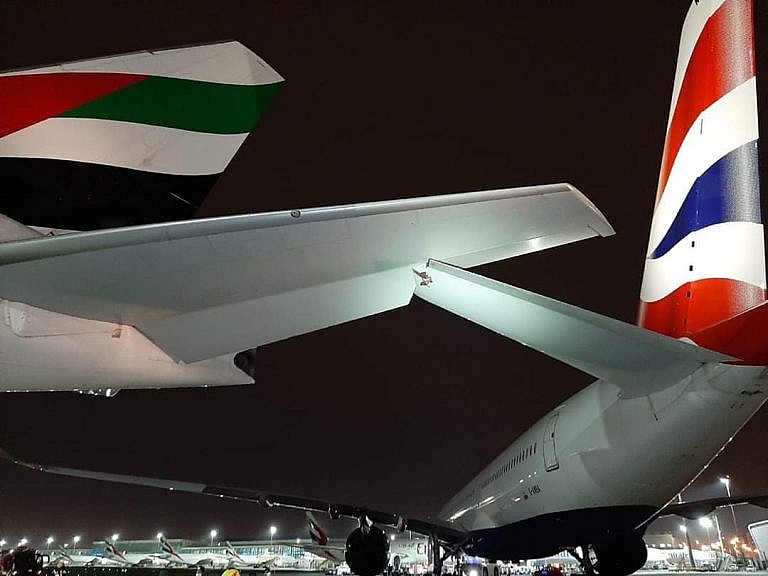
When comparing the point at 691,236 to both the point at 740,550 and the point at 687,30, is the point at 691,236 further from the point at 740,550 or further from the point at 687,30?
the point at 740,550

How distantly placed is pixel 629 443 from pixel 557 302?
4.84m

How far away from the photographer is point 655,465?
7.93m

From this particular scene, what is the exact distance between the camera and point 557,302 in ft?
14.3

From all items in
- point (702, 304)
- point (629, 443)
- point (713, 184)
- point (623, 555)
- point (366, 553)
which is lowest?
point (623, 555)

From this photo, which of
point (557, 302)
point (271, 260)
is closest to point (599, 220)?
point (557, 302)

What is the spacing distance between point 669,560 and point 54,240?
2973 inches

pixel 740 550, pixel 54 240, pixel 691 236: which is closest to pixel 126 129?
pixel 54 240

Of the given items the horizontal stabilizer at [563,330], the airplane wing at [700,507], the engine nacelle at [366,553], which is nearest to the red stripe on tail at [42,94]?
the horizontal stabilizer at [563,330]

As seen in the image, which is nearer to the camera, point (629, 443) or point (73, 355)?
point (73, 355)

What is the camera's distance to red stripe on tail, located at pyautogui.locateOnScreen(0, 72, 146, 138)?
165 inches

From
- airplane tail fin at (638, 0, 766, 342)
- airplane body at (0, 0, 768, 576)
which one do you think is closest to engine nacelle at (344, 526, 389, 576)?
airplane body at (0, 0, 768, 576)

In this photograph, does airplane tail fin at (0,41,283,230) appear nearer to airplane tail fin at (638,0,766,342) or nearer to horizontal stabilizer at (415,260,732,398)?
horizontal stabilizer at (415,260,732,398)

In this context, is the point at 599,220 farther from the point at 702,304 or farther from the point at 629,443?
the point at 629,443

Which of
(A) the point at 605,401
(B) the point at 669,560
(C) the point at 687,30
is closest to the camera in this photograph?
(C) the point at 687,30
